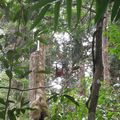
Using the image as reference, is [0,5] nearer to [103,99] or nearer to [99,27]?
[99,27]

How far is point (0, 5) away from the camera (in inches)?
65.7

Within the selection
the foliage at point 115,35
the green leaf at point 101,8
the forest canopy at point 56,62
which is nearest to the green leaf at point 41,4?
the forest canopy at point 56,62

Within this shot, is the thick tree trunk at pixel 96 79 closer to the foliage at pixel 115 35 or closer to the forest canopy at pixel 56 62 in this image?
the forest canopy at pixel 56 62

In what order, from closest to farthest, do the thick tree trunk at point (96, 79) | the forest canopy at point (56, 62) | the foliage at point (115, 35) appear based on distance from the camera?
1. the forest canopy at point (56, 62)
2. the thick tree trunk at point (96, 79)
3. the foliage at point (115, 35)

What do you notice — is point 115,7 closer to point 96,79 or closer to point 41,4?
point 41,4

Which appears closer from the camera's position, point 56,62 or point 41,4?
point 41,4

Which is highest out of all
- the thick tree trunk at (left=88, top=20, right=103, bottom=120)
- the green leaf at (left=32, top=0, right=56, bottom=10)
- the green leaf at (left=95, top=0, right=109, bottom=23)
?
the green leaf at (left=32, top=0, right=56, bottom=10)

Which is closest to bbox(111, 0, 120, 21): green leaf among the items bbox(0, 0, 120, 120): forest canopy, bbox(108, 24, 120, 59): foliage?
bbox(0, 0, 120, 120): forest canopy

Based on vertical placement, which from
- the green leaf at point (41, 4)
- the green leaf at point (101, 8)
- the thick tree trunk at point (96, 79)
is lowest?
the thick tree trunk at point (96, 79)

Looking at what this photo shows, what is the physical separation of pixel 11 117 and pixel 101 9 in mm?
662

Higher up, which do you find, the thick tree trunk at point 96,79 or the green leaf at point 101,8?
the green leaf at point 101,8

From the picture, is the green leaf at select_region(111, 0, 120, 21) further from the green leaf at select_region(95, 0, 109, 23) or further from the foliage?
the foliage

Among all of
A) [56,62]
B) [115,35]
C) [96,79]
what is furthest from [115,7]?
[115,35]

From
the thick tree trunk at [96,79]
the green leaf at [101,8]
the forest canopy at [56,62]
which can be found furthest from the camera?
the thick tree trunk at [96,79]
